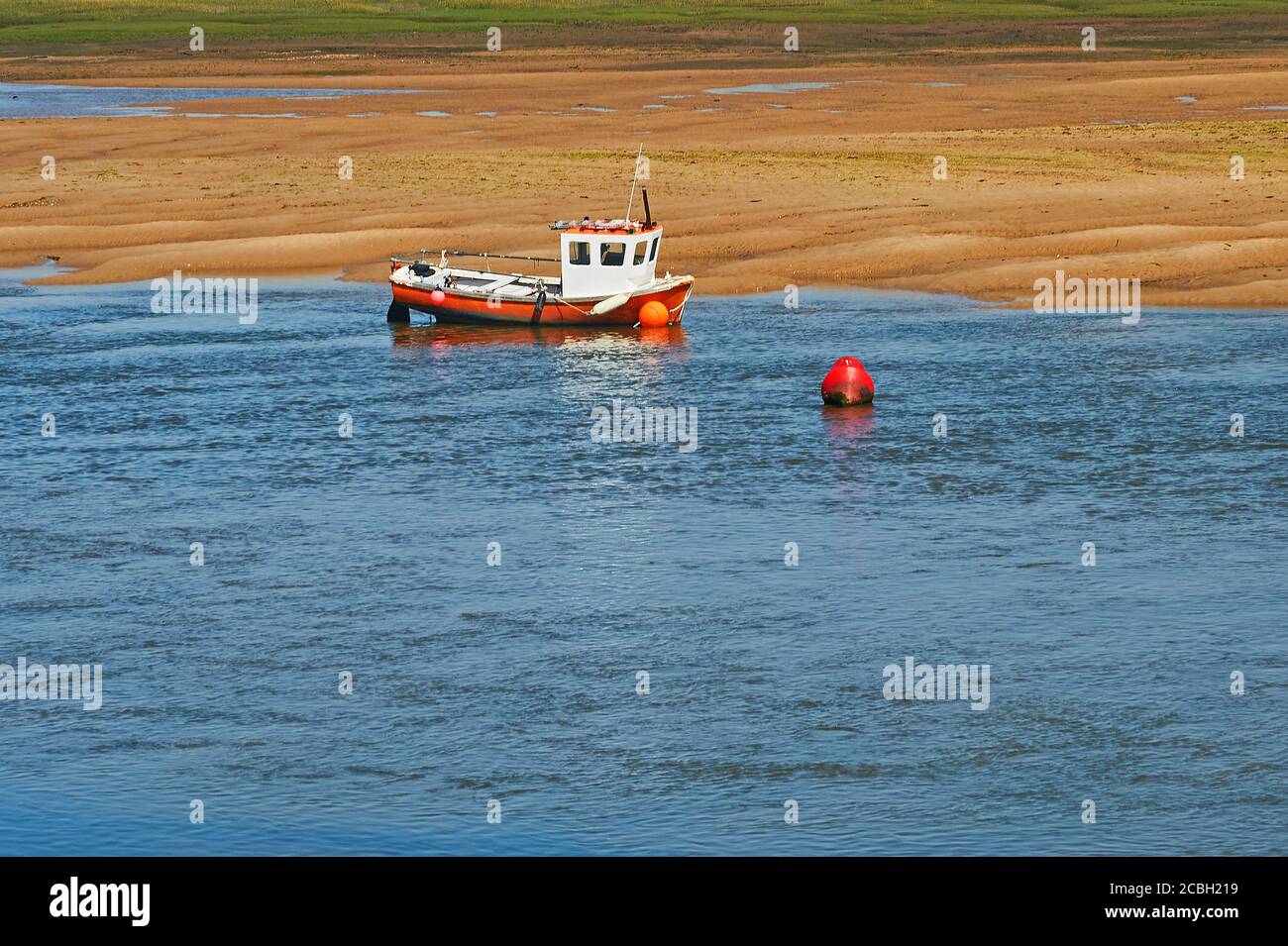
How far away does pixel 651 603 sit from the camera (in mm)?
24156

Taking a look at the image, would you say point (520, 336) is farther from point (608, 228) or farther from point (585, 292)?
point (608, 228)

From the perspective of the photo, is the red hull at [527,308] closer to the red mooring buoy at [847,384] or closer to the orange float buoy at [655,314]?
the orange float buoy at [655,314]

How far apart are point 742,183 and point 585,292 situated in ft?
57.3

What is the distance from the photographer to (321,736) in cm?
1994

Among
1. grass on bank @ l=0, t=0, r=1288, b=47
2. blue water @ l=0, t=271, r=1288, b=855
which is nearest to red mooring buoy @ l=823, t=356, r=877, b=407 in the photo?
blue water @ l=0, t=271, r=1288, b=855

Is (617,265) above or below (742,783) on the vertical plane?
above

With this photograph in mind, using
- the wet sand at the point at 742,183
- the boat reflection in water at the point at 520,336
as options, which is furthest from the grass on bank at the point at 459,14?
the boat reflection in water at the point at 520,336

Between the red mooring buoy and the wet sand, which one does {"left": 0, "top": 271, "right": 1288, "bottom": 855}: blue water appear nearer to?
the red mooring buoy

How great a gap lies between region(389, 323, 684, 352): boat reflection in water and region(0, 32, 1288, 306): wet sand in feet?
18.7

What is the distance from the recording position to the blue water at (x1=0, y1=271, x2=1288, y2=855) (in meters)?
18.2

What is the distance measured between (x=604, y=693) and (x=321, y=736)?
301 cm
